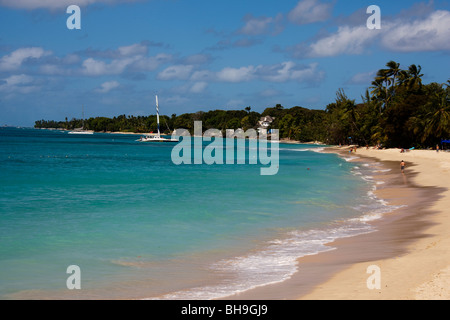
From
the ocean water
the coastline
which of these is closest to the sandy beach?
the coastline

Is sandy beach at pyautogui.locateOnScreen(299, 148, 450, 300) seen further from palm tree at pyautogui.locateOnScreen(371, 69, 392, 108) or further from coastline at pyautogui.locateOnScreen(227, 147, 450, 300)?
palm tree at pyautogui.locateOnScreen(371, 69, 392, 108)

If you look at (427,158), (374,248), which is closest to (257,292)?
(374,248)

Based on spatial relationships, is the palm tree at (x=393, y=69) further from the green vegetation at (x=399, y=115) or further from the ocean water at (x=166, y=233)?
the ocean water at (x=166, y=233)

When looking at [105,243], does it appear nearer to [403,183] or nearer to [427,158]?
[403,183]

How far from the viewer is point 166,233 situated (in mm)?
16750

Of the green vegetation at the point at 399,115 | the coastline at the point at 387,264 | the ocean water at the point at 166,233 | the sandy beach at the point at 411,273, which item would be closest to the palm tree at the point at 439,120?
the green vegetation at the point at 399,115

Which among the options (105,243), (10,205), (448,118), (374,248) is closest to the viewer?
(374,248)

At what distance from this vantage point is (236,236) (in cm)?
1597

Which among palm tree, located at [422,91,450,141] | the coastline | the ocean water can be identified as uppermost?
palm tree, located at [422,91,450,141]

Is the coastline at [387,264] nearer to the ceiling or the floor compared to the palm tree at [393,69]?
nearer to the floor

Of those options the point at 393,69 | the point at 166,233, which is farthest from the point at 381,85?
the point at 166,233

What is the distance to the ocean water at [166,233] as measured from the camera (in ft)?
34.4

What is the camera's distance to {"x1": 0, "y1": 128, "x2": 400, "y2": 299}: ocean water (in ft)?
34.4
